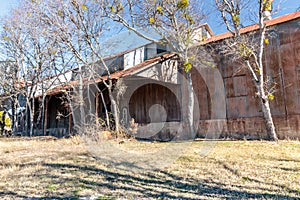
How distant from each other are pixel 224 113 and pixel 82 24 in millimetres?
7832

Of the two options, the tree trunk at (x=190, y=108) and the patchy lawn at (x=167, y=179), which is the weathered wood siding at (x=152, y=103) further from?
the patchy lawn at (x=167, y=179)

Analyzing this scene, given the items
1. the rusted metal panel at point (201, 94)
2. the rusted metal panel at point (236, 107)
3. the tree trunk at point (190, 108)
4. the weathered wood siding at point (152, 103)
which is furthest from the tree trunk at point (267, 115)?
the weathered wood siding at point (152, 103)

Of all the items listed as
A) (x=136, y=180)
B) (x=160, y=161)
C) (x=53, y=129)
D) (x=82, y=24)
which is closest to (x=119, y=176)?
(x=136, y=180)

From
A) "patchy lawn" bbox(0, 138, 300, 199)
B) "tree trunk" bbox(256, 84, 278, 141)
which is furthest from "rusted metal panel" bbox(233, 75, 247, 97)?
"patchy lawn" bbox(0, 138, 300, 199)

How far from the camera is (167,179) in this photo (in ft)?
14.0

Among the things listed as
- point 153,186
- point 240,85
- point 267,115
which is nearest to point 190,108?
point 240,85

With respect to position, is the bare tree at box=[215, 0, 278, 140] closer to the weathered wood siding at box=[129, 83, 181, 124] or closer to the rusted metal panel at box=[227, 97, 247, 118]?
the rusted metal panel at box=[227, 97, 247, 118]

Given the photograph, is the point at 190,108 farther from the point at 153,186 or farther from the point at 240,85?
the point at 153,186

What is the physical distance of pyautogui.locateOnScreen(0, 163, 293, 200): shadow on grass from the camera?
3406 mm

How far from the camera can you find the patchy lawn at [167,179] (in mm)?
3529

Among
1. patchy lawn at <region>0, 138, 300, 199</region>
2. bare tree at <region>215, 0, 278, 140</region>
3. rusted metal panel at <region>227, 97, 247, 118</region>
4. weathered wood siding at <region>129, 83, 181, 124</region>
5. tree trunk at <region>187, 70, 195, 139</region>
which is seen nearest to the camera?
patchy lawn at <region>0, 138, 300, 199</region>

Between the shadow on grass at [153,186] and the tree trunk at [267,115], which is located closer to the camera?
the shadow on grass at [153,186]

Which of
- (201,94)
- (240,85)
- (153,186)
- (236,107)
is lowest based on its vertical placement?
(153,186)

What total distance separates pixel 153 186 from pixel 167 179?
0.46 meters
